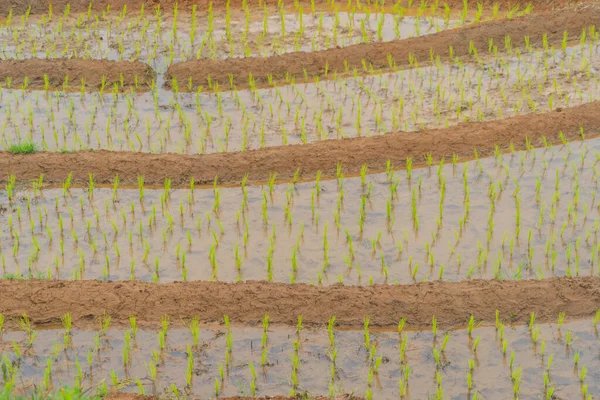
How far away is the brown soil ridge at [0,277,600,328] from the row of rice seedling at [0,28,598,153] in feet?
6.93

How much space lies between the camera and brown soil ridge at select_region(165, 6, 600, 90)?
851 cm

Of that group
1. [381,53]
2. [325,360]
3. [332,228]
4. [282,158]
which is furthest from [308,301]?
[381,53]

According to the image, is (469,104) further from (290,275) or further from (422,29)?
(290,275)

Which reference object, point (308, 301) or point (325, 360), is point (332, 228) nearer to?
point (308, 301)

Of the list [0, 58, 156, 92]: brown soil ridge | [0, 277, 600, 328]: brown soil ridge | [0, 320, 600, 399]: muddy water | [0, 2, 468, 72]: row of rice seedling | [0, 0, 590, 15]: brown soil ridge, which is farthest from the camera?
[0, 0, 590, 15]: brown soil ridge

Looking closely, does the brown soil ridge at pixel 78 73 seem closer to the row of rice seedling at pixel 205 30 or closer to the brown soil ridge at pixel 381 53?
the brown soil ridge at pixel 381 53

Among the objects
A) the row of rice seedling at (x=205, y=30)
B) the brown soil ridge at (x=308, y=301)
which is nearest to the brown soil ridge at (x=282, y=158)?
the brown soil ridge at (x=308, y=301)

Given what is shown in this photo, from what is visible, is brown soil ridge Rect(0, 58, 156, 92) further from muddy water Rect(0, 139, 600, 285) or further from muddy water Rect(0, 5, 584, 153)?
muddy water Rect(0, 139, 600, 285)

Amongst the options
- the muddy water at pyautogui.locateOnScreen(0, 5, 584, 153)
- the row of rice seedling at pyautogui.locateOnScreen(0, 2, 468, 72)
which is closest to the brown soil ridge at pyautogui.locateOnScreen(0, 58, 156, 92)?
the muddy water at pyautogui.locateOnScreen(0, 5, 584, 153)

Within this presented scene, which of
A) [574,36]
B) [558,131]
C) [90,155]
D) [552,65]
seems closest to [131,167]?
[90,155]

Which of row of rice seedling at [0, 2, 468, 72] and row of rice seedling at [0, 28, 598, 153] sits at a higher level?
row of rice seedling at [0, 2, 468, 72]

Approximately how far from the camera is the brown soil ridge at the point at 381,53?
851 cm

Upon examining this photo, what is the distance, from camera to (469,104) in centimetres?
770

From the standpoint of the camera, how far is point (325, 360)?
4641 millimetres
